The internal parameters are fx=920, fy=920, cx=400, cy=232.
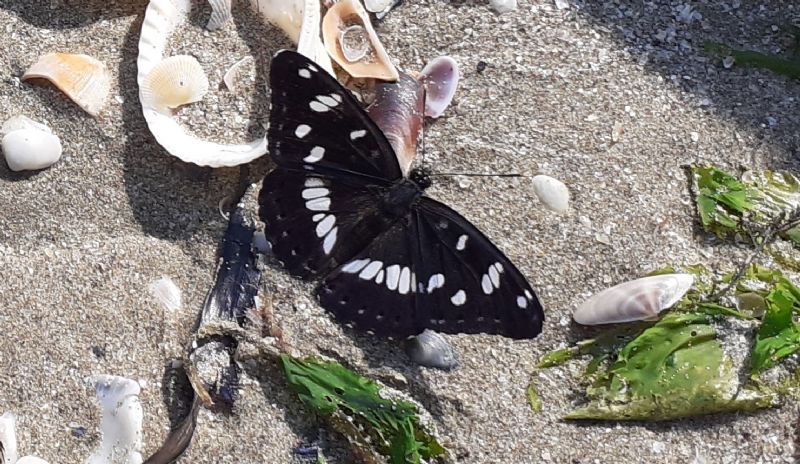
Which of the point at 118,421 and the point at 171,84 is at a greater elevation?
the point at 171,84

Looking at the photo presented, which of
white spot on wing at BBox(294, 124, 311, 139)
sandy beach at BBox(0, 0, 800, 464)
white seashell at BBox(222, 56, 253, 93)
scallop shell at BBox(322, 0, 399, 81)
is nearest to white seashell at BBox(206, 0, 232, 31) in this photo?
sandy beach at BBox(0, 0, 800, 464)

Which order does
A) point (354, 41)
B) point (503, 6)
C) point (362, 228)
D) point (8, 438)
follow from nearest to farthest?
1. point (8, 438)
2. point (362, 228)
3. point (354, 41)
4. point (503, 6)

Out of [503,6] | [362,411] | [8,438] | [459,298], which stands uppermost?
[503,6]

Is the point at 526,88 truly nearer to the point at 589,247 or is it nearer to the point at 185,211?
the point at 589,247

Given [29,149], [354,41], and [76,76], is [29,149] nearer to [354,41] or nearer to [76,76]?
[76,76]

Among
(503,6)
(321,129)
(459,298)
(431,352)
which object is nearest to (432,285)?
(459,298)

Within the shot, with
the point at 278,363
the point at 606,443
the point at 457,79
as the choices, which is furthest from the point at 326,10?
the point at 606,443

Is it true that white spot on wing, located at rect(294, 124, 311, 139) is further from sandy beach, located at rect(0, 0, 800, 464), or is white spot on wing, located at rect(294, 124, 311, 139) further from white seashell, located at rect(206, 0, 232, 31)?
white seashell, located at rect(206, 0, 232, 31)
